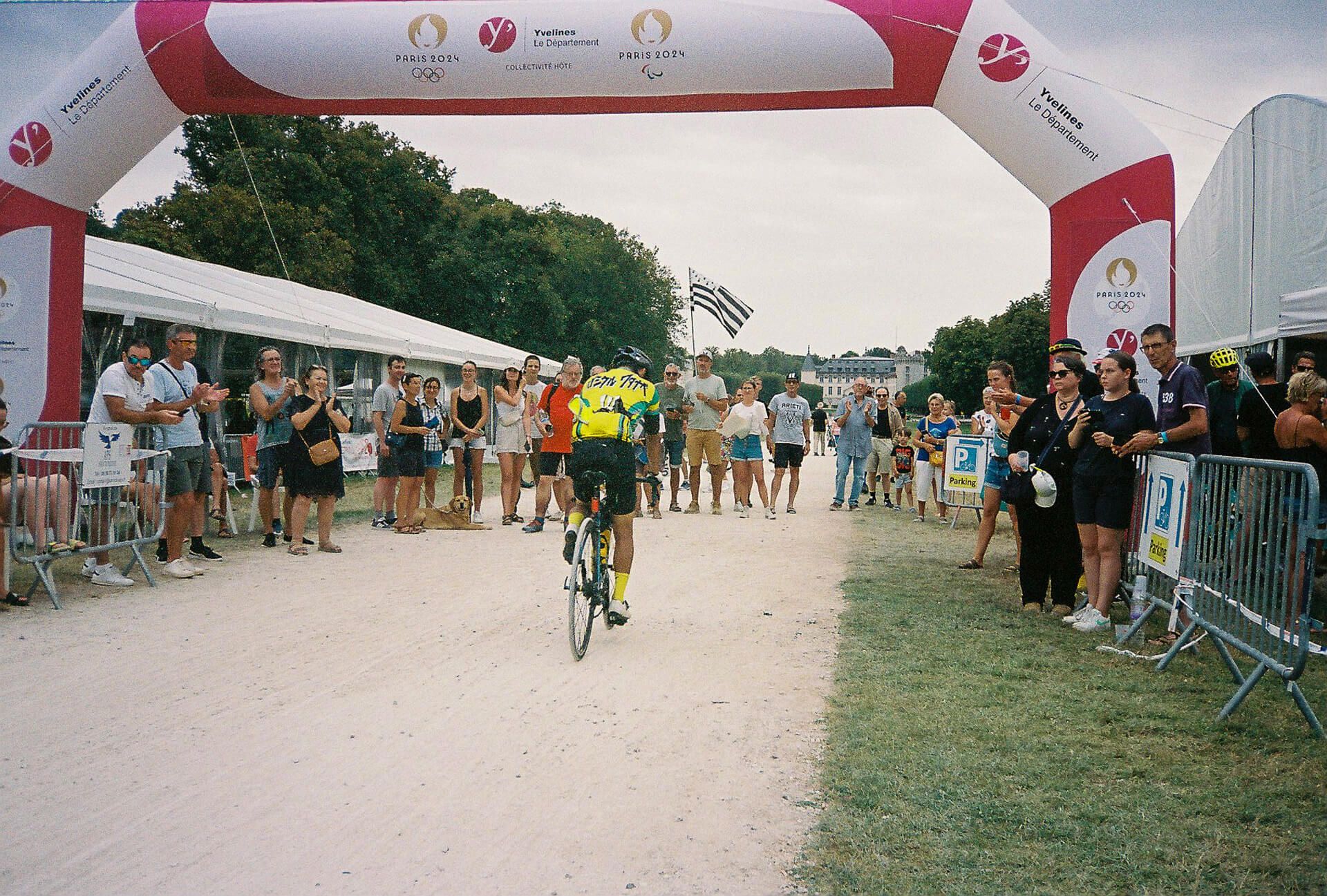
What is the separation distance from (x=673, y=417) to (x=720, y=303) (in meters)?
3.54

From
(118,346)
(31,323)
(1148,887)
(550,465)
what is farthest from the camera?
(118,346)

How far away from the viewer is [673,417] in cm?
1489

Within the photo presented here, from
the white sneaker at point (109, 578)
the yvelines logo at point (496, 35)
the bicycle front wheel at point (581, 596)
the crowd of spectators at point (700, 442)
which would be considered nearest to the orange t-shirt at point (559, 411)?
the crowd of spectators at point (700, 442)

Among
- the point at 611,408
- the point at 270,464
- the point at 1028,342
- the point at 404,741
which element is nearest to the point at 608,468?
the point at 611,408

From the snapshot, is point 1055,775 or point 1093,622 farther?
point 1093,622

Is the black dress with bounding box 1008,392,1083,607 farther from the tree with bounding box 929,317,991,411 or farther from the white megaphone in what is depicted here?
the tree with bounding box 929,317,991,411

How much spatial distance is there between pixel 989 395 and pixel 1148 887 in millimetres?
6679

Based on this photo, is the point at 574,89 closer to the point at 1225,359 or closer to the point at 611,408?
the point at 611,408


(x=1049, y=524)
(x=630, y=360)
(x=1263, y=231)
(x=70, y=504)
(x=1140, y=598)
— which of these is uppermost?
(x=1263, y=231)

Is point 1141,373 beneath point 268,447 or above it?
above

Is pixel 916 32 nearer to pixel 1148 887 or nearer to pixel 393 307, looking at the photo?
pixel 1148 887

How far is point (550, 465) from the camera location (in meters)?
12.5

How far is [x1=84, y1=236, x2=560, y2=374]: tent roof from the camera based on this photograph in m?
13.3

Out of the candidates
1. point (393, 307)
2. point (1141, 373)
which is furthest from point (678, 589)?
point (393, 307)
